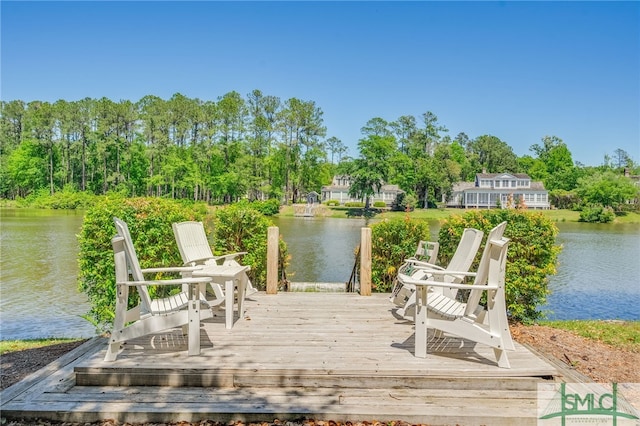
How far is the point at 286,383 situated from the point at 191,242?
113 inches

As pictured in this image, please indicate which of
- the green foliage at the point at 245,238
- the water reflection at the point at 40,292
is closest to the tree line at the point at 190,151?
the water reflection at the point at 40,292

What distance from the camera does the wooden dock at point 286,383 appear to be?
2.98 m

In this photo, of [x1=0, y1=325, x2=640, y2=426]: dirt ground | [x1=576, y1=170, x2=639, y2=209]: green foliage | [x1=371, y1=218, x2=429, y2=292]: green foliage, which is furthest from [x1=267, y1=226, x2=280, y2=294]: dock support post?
[x1=576, y1=170, x2=639, y2=209]: green foliage

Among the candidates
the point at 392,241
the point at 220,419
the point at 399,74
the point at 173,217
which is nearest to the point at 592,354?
the point at 392,241

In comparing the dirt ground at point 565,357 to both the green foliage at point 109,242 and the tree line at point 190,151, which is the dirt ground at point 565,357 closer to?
the green foliage at point 109,242

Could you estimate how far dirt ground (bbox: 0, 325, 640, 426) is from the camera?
14.0ft

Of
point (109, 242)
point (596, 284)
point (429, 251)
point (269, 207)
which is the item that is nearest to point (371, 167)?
point (269, 207)

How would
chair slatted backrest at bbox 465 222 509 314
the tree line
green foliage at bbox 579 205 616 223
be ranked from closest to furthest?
1. chair slatted backrest at bbox 465 222 509 314
2. green foliage at bbox 579 205 616 223
3. the tree line

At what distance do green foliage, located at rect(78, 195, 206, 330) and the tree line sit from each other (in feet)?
151

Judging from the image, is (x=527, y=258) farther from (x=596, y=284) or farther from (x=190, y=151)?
(x=190, y=151)

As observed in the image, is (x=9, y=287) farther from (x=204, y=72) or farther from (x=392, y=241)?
(x=204, y=72)

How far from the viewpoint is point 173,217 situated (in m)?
6.12

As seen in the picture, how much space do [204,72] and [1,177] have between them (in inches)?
1543

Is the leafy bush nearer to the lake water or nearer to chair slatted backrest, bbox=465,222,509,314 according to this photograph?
the lake water
